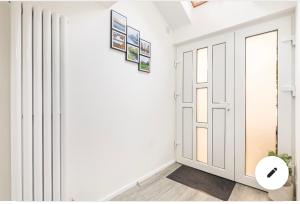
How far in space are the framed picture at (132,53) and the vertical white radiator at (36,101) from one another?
0.79m

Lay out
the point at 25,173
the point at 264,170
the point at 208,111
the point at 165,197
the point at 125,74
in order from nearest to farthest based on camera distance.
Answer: the point at 25,173 < the point at 264,170 < the point at 165,197 < the point at 125,74 < the point at 208,111

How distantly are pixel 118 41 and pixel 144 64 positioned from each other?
1.65 feet

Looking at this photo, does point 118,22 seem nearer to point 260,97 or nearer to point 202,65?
point 202,65

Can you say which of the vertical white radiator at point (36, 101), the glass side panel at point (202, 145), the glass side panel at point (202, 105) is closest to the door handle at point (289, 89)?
the glass side panel at point (202, 105)

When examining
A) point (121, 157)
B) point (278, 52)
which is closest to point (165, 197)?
point (121, 157)

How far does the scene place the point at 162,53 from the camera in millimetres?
2555

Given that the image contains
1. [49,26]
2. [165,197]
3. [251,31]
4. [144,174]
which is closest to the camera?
[49,26]

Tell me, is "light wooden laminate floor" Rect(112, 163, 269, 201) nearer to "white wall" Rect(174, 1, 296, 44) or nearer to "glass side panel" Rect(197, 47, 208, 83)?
"glass side panel" Rect(197, 47, 208, 83)

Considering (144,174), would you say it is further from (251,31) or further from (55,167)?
(251,31)

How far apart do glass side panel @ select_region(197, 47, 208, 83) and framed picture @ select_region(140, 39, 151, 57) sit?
2.82ft

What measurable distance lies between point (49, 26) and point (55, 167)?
1.07 meters

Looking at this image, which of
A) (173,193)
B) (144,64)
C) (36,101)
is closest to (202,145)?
(173,193)

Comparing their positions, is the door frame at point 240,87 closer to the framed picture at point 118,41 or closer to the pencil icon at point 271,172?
the pencil icon at point 271,172

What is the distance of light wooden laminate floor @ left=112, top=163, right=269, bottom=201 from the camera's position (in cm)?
177
